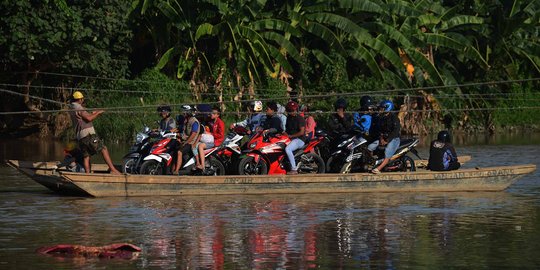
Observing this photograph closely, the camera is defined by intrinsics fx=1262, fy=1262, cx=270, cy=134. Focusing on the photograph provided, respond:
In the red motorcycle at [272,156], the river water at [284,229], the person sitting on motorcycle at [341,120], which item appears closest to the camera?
the river water at [284,229]

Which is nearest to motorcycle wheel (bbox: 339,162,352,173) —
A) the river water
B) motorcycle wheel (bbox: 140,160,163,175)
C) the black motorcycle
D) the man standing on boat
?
the black motorcycle

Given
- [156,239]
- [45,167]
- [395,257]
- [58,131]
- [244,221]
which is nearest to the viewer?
[395,257]

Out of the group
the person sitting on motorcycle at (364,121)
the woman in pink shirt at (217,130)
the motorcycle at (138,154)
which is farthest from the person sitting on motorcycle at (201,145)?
the person sitting on motorcycle at (364,121)

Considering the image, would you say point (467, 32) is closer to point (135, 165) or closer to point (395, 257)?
point (135, 165)

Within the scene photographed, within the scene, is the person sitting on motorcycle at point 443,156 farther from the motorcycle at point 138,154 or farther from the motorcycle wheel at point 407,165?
the motorcycle at point 138,154

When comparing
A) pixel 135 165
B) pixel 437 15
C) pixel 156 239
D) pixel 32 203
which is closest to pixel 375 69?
pixel 437 15

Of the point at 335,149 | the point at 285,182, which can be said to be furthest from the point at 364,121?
the point at 285,182

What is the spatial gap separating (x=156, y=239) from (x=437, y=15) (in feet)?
71.5

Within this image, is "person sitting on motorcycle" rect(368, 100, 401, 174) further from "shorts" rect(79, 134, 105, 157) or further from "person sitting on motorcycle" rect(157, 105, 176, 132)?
"shorts" rect(79, 134, 105, 157)

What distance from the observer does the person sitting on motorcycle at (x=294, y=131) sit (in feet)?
64.9

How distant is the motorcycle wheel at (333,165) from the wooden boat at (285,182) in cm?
126

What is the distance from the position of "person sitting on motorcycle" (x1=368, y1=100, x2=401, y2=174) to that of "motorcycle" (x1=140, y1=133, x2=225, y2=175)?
2.49 m

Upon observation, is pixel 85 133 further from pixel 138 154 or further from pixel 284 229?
pixel 284 229

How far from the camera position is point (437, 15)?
34781mm
